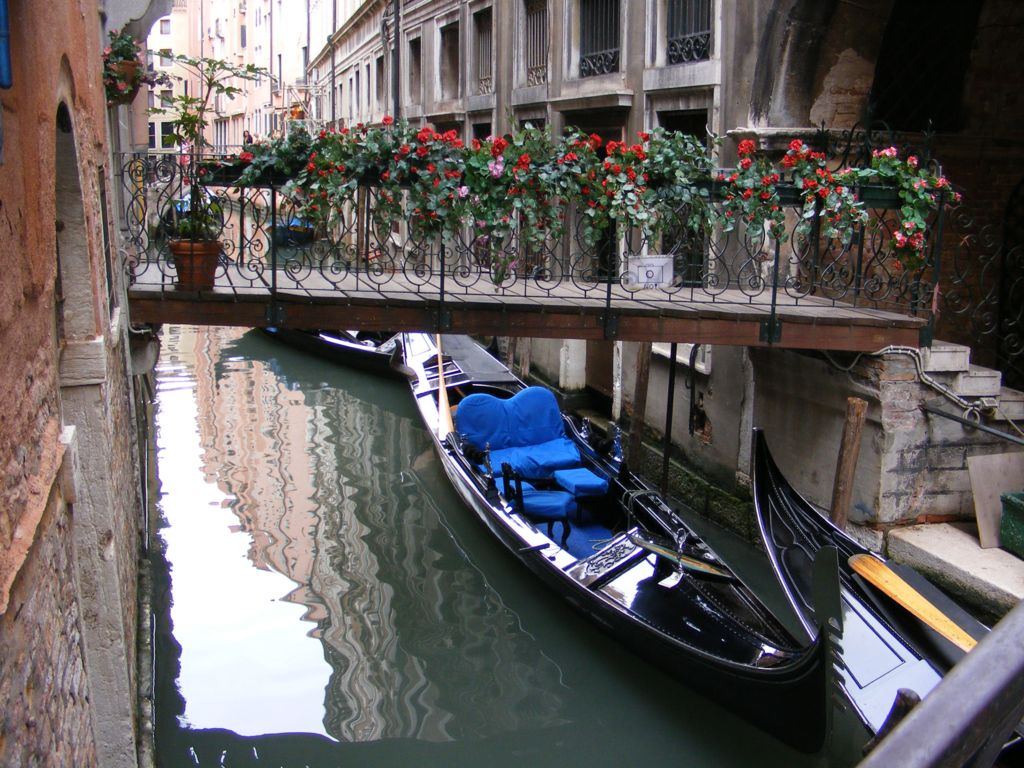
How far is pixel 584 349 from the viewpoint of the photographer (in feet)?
33.9

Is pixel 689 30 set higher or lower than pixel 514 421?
higher

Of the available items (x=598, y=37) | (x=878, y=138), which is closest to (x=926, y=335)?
(x=878, y=138)

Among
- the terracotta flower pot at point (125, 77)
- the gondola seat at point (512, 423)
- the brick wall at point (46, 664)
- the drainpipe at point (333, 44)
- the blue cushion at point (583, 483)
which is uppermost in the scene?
the drainpipe at point (333, 44)

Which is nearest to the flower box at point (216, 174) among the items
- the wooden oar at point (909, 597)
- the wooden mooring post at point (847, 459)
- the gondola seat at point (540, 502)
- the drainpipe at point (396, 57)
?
the gondola seat at point (540, 502)

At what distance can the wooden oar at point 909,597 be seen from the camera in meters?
4.47

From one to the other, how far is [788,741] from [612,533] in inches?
79.7

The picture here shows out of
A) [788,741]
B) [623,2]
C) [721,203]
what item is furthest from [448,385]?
[788,741]

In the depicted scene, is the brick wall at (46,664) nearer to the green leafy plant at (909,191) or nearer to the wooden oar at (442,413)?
the green leafy plant at (909,191)

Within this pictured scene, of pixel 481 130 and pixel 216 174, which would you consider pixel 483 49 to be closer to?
pixel 481 130

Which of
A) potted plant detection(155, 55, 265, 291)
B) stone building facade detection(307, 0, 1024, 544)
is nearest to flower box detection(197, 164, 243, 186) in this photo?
potted plant detection(155, 55, 265, 291)

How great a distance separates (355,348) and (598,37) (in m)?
4.82

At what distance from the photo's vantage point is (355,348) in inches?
505

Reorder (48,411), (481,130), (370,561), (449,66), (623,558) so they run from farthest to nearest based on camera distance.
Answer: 1. (449,66)
2. (481,130)
3. (370,561)
4. (623,558)
5. (48,411)

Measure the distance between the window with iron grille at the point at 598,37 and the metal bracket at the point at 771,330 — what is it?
14.0 feet
